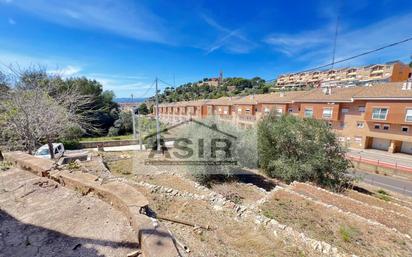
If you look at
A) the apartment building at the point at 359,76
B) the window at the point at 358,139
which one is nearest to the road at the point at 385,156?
the window at the point at 358,139

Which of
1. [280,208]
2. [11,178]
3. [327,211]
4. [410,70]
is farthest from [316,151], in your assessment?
[410,70]

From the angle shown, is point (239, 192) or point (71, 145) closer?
point (239, 192)

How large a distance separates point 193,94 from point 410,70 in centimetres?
4342

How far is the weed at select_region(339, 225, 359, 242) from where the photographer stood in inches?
214

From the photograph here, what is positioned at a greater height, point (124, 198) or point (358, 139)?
point (124, 198)

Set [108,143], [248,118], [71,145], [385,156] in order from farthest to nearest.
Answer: [248,118] → [108,143] → [71,145] → [385,156]

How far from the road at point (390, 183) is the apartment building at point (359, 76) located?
672 inches

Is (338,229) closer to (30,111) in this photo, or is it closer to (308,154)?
(308,154)

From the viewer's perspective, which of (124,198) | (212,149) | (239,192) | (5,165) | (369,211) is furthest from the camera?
(212,149)

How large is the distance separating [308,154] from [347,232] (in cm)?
609

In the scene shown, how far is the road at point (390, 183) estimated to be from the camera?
505 inches

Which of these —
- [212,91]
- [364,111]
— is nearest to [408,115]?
[364,111]

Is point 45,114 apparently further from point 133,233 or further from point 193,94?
point 193,94

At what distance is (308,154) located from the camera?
11.3 meters
